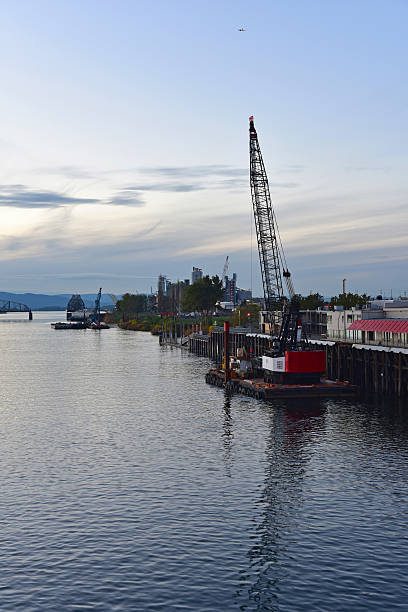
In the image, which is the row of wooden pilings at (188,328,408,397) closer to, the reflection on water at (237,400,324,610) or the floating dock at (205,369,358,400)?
the floating dock at (205,369,358,400)

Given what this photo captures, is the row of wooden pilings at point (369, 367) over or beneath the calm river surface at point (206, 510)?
over

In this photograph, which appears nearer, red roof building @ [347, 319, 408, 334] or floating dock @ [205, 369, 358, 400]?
red roof building @ [347, 319, 408, 334]

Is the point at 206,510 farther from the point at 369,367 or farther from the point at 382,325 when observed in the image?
the point at 369,367

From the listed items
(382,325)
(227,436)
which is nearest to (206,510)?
(227,436)

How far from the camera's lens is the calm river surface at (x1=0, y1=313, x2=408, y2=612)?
34250 millimetres

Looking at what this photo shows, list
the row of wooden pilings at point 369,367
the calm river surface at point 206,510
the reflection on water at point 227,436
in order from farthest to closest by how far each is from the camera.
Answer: the row of wooden pilings at point 369,367 → the reflection on water at point 227,436 → the calm river surface at point 206,510

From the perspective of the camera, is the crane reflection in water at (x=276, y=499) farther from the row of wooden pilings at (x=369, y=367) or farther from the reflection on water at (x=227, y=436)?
the row of wooden pilings at (x=369, y=367)

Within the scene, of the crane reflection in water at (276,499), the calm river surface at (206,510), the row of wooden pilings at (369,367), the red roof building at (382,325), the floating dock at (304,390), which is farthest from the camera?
the floating dock at (304,390)

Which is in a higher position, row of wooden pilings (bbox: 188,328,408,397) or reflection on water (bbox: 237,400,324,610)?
row of wooden pilings (bbox: 188,328,408,397)

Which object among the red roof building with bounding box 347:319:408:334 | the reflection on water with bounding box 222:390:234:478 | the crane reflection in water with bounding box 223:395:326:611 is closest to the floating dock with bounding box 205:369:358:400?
the reflection on water with bounding box 222:390:234:478

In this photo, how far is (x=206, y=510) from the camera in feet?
150

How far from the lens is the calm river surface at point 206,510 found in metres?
34.2

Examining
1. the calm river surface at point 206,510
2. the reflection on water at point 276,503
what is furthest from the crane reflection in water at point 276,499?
the calm river surface at point 206,510

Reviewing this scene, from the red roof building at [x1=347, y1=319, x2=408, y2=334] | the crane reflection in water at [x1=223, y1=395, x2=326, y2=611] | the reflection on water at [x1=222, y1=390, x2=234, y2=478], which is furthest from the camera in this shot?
the red roof building at [x1=347, y1=319, x2=408, y2=334]
